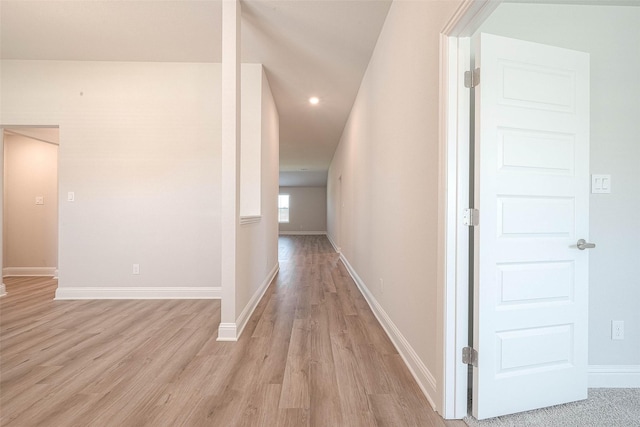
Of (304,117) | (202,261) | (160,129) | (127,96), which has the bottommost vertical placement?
(202,261)

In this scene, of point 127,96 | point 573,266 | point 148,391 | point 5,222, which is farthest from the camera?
point 5,222

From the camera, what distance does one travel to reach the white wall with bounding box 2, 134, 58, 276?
427 cm

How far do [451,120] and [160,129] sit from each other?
3.24 m

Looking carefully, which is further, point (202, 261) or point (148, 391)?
point (202, 261)

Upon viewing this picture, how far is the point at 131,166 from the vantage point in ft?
10.6

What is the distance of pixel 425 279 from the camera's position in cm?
153

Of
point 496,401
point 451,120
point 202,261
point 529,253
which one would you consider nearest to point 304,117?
point 202,261

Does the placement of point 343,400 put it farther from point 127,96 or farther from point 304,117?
point 304,117

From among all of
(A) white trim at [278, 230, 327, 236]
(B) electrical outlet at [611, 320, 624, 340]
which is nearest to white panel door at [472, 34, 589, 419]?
(B) electrical outlet at [611, 320, 624, 340]

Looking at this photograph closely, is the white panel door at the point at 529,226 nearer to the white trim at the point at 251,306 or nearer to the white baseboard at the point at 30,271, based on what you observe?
the white trim at the point at 251,306

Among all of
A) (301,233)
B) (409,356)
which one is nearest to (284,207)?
(301,233)

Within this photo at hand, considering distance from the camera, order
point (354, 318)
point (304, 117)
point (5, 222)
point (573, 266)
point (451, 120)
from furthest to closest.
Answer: point (304, 117) → point (5, 222) → point (354, 318) → point (573, 266) → point (451, 120)

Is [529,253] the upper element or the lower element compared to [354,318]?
upper

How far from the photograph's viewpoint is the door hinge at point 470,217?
130 centimetres
